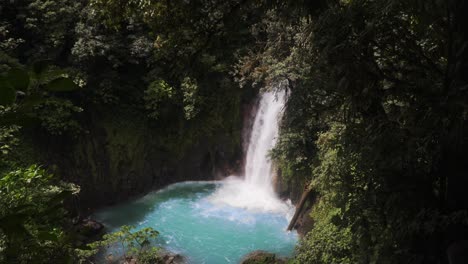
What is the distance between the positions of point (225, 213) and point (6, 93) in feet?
33.2

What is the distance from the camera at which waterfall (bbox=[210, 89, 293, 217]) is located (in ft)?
35.7

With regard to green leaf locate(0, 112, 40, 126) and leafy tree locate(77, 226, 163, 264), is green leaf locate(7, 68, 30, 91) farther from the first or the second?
leafy tree locate(77, 226, 163, 264)

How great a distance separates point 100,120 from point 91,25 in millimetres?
2736

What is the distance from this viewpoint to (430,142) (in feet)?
8.30

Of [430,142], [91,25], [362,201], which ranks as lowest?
[362,201]

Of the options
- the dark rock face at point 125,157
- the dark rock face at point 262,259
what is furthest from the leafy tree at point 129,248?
the dark rock face at point 125,157

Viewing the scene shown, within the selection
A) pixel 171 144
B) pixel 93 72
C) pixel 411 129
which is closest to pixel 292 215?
pixel 171 144

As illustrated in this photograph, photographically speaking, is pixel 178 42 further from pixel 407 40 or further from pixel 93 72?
pixel 93 72

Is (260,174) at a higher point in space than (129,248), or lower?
higher

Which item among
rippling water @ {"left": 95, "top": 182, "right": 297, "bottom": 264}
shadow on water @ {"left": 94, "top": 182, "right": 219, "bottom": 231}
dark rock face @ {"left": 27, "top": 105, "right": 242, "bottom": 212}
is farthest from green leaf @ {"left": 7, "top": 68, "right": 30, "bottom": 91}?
shadow on water @ {"left": 94, "top": 182, "right": 219, "bottom": 231}

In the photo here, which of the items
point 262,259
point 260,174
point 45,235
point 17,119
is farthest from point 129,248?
point 17,119

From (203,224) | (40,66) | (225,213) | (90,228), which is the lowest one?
(90,228)

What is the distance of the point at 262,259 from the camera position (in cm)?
728

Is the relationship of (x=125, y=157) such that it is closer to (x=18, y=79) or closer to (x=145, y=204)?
(x=145, y=204)
